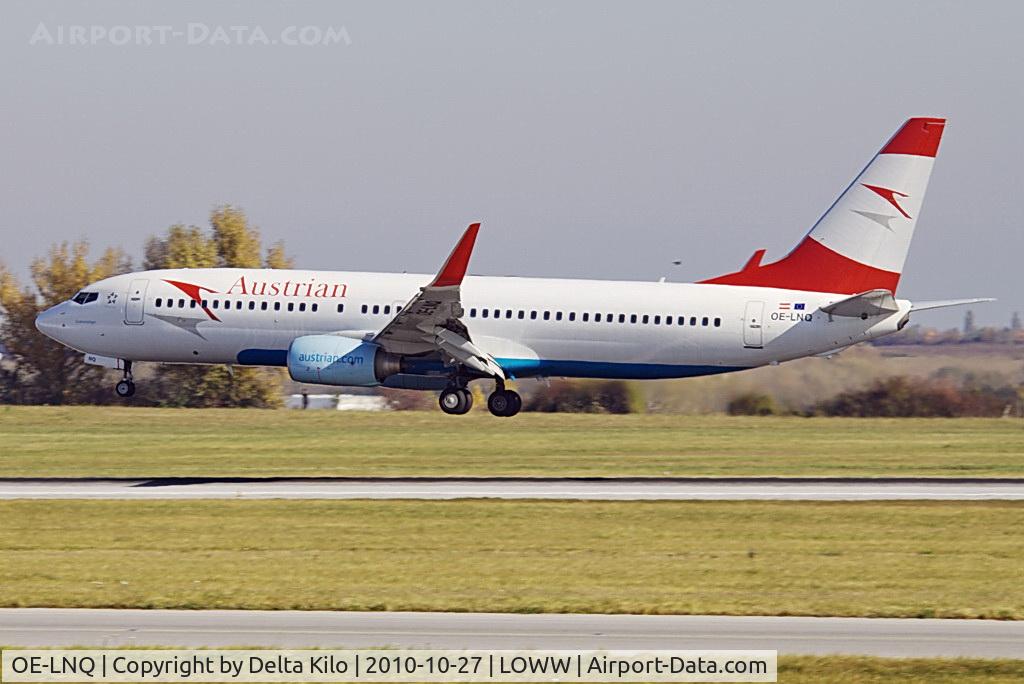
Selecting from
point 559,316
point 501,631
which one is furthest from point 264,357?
point 501,631

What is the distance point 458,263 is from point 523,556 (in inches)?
606

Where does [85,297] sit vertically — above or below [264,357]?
→ above

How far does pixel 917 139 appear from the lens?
4572 cm

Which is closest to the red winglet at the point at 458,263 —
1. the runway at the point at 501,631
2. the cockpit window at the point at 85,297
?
the cockpit window at the point at 85,297

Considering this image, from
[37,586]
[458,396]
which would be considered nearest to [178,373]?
[458,396]

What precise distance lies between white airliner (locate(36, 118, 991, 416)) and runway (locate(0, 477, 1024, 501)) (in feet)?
17.1

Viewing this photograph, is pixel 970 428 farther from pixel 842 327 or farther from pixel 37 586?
pixel 37 586

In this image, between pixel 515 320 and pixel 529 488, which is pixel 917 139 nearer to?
pixel 515 320

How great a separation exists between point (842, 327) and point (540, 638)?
88.8ft

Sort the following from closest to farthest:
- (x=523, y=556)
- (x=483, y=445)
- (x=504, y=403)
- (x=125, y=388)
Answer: (x=523, y=556), (x=504, y=403), (x=125, y=388), (x=483, y=445)

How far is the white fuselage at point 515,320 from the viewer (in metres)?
45.4

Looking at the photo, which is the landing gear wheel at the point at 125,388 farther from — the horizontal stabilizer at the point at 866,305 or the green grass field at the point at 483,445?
the horizontal stabilizer at the point at 866,305

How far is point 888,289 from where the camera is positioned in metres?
45.7

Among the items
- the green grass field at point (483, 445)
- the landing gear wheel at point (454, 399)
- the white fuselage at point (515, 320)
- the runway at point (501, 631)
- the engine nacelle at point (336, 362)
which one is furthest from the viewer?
the landing gear wheel at point (454, 399)
